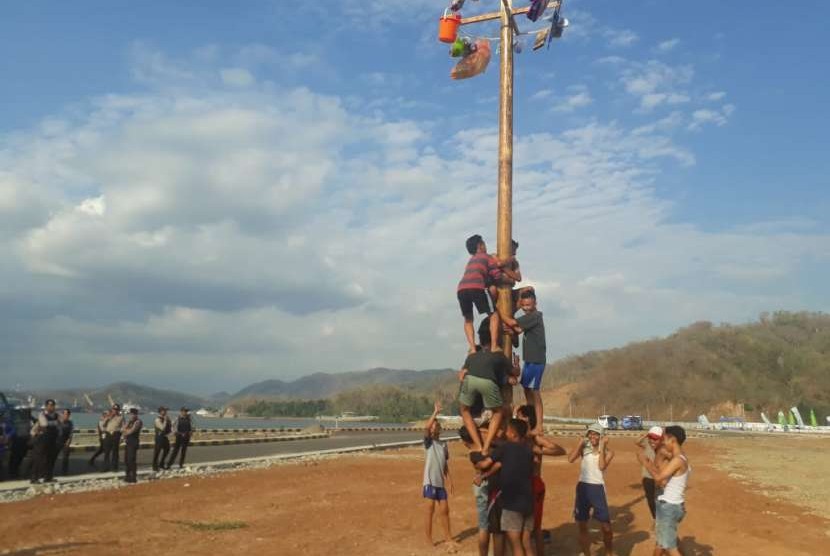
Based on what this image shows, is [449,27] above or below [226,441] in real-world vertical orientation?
above

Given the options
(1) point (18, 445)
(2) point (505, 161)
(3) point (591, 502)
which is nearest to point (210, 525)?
(3) point (591, 502)

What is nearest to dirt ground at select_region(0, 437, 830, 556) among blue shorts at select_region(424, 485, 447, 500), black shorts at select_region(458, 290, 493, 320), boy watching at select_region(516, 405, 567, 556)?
blue shorts at select_region(424, 485, 447, 500)

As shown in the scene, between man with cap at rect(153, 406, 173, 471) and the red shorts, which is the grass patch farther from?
man with cap at rect(153, 406, 173, 471)

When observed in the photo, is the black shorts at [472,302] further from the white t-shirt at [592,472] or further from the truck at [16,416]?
the truck at [16,416]

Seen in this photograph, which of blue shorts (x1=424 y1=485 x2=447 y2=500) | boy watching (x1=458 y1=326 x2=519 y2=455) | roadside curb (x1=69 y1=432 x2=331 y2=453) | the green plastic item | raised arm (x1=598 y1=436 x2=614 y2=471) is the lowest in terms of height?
roadside curb (x1=69 y1=432 x2=331 y2=453)

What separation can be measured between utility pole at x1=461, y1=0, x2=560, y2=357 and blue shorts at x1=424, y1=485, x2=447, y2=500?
371 centimetres

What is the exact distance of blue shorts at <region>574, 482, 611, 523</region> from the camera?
884 cm

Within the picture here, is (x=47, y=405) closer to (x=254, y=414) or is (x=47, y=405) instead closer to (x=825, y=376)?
(x=825, y=376)

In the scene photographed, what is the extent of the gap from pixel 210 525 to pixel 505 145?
8.23 m

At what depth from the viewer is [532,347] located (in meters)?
7.58

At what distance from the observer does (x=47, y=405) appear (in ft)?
50.0

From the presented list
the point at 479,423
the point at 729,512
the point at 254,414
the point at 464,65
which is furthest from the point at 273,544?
the point at 254,414

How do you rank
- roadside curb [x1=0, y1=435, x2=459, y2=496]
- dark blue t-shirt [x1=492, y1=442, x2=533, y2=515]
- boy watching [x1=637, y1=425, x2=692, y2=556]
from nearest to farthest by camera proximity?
dark blue t-shirt [x1=492, y1=442, x2=533, y2=515]
boy watching [x1=637, y1=425, x2=692, y2=556]
roadside curb [x1=0, y1=435, x2=459, y2=496]

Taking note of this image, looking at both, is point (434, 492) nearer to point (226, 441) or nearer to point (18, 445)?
point (18, 445)
